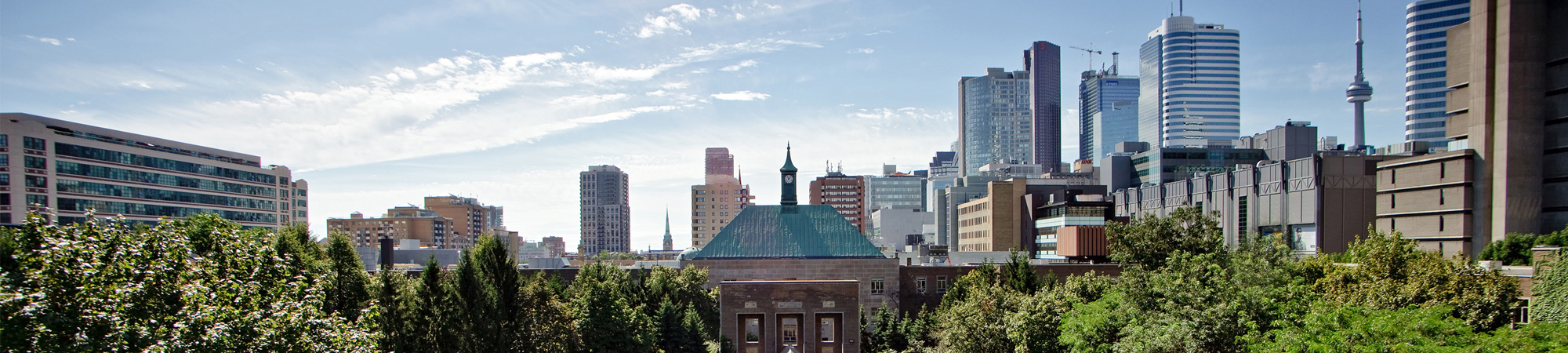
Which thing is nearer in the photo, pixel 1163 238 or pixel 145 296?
pixel 145 296

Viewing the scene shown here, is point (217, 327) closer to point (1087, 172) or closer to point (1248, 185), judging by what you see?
point (1248, 185)

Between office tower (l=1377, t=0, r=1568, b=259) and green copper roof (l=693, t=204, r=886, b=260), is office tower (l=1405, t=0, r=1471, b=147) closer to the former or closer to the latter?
office tower (l=1377, t=0, r=1568, b=259)

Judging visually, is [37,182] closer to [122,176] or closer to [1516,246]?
[122,176]

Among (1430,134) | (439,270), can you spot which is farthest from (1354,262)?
(1430,134)

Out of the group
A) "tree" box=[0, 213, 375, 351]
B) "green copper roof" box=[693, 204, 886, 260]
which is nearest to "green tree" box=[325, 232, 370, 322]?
"tree" box=[0, 213, 375, 351]

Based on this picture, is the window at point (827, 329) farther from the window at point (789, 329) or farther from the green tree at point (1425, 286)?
the green tree at point (1425, 286)

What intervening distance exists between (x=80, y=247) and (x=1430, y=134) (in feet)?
799

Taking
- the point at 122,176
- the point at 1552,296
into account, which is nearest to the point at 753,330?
the point at 1552,296

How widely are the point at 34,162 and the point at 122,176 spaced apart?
1013 centimetres

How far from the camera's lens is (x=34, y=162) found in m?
90.8

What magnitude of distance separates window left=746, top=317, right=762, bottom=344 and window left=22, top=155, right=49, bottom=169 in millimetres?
88390

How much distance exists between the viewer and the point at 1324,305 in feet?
88.8

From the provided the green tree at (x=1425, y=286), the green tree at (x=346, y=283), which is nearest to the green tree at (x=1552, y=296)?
the green tree at (x=1425, y=286)

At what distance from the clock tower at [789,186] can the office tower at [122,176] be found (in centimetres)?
5598
